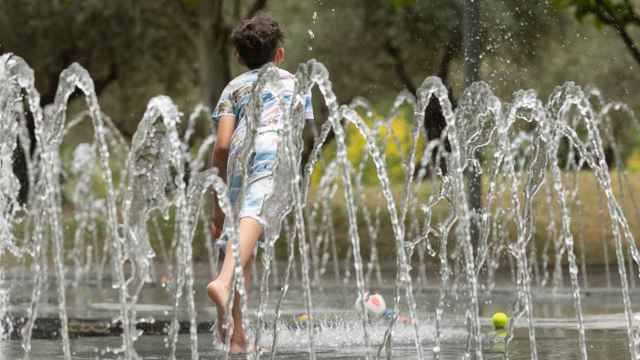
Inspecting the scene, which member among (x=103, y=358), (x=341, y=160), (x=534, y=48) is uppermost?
(x=534, y=48)

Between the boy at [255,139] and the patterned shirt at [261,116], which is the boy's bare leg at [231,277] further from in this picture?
the patterned shirt at [261,116]

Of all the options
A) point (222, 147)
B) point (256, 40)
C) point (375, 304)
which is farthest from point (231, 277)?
point (375, 304)

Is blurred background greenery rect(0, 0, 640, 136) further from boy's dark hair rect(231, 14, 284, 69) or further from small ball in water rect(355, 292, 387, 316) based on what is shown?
boy's dark hair rect(231, 14, 284, 69)

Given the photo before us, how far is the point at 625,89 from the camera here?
33.4m

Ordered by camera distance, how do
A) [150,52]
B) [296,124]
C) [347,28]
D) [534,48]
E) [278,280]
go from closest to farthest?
[296,124]
[278,280]
[534,48]
[347,28]
[150,52]

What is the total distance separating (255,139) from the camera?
7285 millimetres

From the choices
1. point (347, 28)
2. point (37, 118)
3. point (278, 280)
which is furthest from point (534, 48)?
point (37, 118)

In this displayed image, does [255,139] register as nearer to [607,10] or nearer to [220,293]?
[220,293]

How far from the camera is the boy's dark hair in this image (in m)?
7.29

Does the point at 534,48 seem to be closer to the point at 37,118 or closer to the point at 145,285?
the point at 145,285

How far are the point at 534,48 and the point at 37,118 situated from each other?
21.6 metres

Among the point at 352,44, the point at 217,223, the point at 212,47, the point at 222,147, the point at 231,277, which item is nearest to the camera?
the point at 231,277

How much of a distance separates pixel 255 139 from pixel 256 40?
0.45 metres

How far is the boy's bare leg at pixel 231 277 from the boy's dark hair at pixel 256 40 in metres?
0.74
